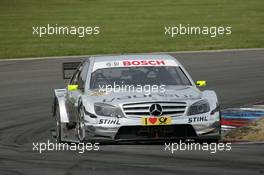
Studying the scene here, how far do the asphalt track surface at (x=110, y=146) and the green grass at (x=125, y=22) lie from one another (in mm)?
3054

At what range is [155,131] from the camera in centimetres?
1227

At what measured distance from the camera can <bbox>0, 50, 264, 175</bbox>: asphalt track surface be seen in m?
9.16

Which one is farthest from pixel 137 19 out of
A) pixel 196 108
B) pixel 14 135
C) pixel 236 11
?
pixel 196 108

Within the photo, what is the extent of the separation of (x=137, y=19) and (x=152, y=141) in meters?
28.2

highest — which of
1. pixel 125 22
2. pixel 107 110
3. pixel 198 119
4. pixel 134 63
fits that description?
pixel 134 63

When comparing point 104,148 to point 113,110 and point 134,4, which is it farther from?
point 134,4

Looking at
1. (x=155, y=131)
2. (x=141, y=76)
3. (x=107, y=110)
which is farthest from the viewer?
(x=141, y=76)
